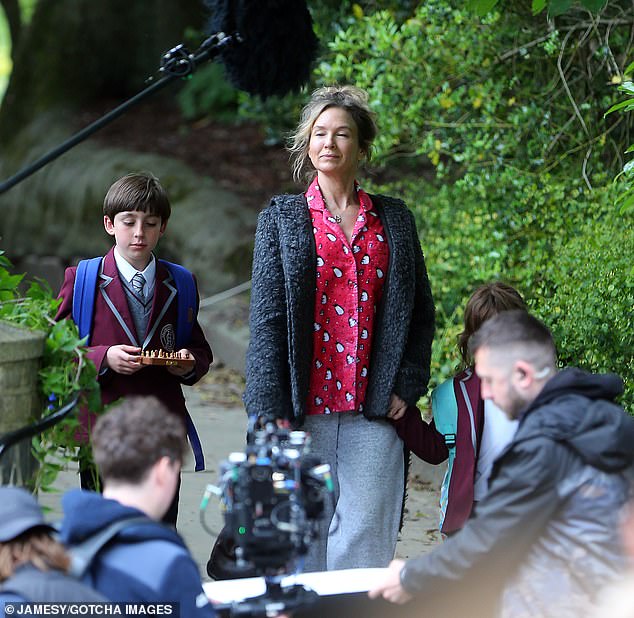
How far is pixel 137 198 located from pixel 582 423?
2120 millimetres

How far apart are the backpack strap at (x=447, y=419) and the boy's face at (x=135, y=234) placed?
4.04 ft

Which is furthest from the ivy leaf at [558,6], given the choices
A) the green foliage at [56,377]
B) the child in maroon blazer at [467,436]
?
the green foliage at [56,377]

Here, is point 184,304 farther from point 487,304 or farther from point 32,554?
point 32,554

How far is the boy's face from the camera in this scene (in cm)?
430

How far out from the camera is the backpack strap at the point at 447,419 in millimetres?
4141

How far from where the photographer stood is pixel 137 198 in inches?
169

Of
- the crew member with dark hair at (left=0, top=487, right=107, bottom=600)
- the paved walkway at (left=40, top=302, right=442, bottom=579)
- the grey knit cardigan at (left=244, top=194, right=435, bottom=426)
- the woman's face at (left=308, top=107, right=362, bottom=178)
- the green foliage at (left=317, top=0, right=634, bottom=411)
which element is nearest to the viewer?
the crew member with dark hair at (left=0, top=487, right=107, bottom=600)

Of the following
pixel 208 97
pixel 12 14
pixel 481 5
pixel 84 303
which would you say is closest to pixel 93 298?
pixel 84 303

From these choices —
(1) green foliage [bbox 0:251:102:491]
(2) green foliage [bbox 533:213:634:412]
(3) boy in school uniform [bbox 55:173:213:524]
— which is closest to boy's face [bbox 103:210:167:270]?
(3) boy in school uniform [bbox 55:173:213:524]

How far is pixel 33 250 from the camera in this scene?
509 inches

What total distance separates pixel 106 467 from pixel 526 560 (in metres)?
1.08

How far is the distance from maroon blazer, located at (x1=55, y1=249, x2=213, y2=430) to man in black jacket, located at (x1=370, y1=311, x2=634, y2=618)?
1.63 m

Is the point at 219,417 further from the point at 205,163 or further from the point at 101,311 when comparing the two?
the point at 205,163

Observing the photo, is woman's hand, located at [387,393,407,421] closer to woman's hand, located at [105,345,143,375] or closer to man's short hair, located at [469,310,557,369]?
woman's hand, located at [105,345,143,375]
